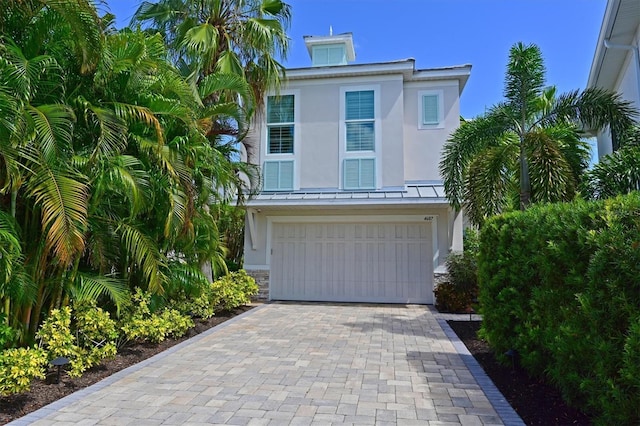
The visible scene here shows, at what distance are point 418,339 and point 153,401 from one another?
16.2 ft

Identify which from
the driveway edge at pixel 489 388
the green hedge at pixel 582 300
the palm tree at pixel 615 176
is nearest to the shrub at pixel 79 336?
the driveway edge at pixel 489 388

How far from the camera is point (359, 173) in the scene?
12859 millimetres

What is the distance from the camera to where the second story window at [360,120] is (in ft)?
42.8

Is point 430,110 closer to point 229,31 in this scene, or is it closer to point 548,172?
point 548,172

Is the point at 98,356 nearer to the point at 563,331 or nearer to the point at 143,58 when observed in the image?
the point at 143,58

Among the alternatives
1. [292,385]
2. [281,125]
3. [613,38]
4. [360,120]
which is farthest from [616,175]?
[281,125]

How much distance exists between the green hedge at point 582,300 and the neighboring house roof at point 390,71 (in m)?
8.50

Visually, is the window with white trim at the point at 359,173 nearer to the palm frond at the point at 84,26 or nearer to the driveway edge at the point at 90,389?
the driveway edge at the point at 90,389

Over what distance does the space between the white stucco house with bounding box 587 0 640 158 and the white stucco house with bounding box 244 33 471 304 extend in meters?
3.68

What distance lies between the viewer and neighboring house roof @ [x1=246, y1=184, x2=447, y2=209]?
1169 cm

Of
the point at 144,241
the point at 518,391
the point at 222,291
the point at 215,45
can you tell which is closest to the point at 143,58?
the point at 144,241

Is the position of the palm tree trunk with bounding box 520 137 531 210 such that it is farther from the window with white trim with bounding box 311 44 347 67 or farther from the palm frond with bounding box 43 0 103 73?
the window with white trim with bounding box 311 44 347 67

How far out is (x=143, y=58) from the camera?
6070 mm

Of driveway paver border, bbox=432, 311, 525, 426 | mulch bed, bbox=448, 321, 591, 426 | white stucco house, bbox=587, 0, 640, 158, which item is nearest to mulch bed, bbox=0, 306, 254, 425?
driveway paver border, bbox=432, 311, 525, 426
